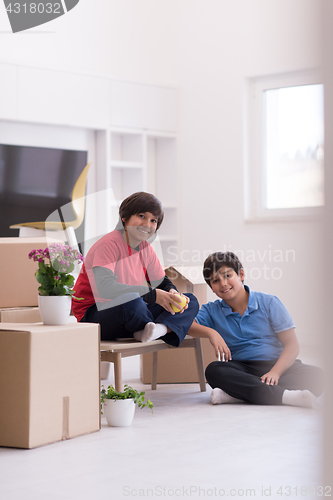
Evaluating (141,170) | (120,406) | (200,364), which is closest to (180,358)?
(200,364)

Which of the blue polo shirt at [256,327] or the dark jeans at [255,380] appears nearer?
the dark jeans at [255,380]

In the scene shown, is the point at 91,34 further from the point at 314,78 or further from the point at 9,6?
the point at 314,78

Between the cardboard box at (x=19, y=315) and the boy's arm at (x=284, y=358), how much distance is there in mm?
959

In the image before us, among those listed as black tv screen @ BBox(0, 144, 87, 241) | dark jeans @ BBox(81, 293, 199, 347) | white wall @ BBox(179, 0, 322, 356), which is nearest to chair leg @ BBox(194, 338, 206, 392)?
dark jeans @ BBox(81, 293, 199, 347)

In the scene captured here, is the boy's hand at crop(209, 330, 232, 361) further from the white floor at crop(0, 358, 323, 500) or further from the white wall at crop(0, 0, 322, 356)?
the white wall at crop(0, 0, 322, 356)

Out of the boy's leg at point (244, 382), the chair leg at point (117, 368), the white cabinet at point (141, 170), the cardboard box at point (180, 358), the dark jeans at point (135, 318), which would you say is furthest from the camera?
the white cabinet at point (141, 170)

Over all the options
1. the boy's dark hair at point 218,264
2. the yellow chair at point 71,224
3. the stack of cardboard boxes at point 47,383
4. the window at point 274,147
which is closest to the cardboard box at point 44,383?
the stack of cardboard boxes at point 47,383

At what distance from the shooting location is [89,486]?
1.42 metres

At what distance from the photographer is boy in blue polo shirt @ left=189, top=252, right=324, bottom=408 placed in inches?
93.8

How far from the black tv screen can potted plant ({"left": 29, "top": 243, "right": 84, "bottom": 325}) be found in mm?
2286

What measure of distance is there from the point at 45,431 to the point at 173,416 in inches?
22.4

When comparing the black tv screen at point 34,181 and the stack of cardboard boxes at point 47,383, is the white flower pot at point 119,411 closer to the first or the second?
the stack of cardboard boxes at point 47,383

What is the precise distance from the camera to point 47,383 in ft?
5.90

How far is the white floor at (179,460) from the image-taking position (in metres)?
1.38
